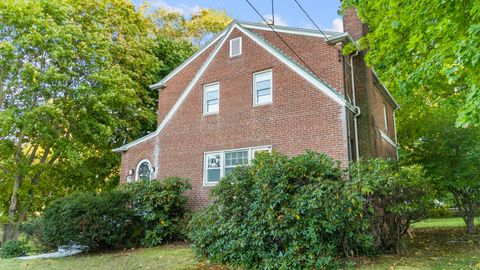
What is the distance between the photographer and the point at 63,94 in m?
16.6

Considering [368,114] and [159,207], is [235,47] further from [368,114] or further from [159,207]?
[159,207]

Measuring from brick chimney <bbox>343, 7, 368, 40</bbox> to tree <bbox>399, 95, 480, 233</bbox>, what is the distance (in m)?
4.06

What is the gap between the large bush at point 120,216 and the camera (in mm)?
10180

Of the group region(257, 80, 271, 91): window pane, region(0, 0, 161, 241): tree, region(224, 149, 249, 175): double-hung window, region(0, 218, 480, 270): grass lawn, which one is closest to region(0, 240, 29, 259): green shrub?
region(0, 218, 480, 270): grass lawn

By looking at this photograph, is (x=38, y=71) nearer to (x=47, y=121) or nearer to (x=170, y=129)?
(x=47, y=121)

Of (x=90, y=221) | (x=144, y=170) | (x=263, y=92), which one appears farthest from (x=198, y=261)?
(x=144, y=170)

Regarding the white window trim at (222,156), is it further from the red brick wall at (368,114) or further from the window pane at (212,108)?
the red brick wall at (368,114)

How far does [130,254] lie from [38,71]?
31.5ft

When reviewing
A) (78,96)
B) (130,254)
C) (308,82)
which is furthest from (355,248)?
(78,96)

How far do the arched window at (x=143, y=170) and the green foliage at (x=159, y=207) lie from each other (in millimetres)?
2359

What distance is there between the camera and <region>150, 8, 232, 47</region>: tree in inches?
1015

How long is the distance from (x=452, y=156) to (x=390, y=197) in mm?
6607

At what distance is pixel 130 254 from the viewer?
33.1 feet

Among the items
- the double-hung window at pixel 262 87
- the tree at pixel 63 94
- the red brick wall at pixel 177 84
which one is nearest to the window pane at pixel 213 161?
the double-hung window at pixel 262 87
